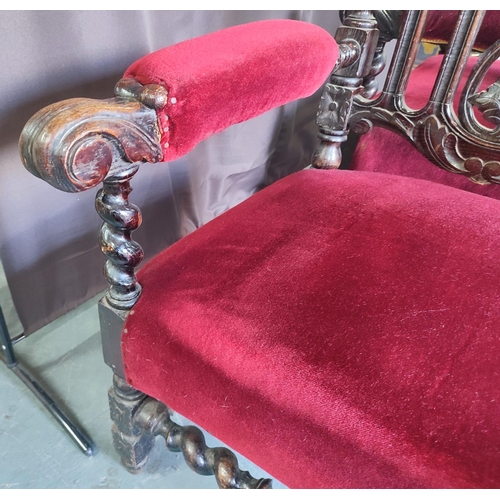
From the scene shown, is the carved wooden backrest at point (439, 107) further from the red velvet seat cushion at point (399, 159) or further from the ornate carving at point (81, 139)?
the ornate carving at point (81, 139)

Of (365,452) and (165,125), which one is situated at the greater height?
(165,125)

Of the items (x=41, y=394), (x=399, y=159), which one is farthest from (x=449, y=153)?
(x=41, y=394)

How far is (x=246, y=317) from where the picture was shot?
429mm

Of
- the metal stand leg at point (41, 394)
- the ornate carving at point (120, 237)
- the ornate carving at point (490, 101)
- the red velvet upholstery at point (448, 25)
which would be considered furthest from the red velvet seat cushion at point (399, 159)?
the metal stand leg at point (41, 394)

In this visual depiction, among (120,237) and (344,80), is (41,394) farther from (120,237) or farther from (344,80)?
(344,80)

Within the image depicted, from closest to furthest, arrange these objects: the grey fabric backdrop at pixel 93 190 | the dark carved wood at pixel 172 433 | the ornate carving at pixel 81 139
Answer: the ornate carving at pixel 81 139 < the dark carved wood at pixel 172 433 < the grey fabric backdrop at pixel 93 190

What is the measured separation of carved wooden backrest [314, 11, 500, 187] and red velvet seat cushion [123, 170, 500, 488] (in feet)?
0.45

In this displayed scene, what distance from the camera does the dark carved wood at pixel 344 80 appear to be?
2.12ft

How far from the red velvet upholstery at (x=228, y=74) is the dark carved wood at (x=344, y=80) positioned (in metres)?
0.12

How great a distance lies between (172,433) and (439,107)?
1.99ft
